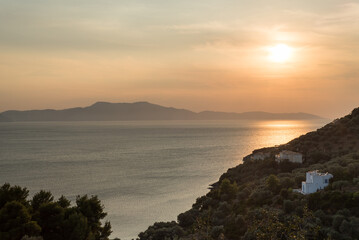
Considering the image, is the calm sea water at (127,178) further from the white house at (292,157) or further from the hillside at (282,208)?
the white house at (292,157)

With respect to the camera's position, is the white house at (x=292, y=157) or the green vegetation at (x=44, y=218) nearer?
the green vegetation at (x=44, y=218)

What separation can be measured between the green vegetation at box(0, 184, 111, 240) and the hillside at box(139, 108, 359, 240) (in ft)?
25.1

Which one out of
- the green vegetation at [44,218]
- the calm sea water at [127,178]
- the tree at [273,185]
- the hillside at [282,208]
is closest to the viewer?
the green vegetation at [44,218]

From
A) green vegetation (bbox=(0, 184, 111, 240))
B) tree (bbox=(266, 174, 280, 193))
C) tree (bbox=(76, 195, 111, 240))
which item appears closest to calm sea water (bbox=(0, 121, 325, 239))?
tree (bbox=(266, 174, 280, 193))

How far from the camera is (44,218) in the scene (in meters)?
29.2

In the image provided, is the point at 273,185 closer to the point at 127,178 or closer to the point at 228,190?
the point at 228,190

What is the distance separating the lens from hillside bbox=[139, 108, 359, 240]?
31895 mm

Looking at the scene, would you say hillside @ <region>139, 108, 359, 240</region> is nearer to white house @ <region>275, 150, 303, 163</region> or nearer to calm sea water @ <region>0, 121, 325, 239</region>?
white house @ <region>275, 150, 303, 163</region>

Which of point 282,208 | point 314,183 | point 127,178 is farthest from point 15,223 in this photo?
point 127,178

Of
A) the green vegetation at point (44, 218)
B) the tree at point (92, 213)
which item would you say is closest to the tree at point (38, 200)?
the green vegetation at point (44, 218)

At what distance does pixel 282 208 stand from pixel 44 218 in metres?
24.8

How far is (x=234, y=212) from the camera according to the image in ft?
152

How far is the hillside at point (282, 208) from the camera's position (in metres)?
31.9

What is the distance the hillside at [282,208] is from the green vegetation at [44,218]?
766 cm
